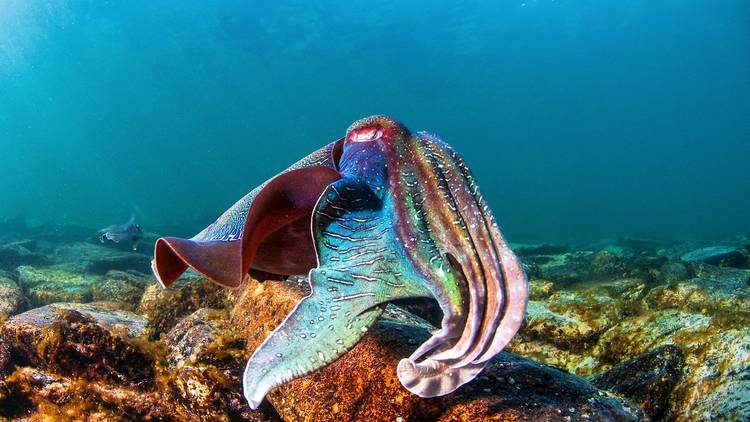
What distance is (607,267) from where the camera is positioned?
9.94 metres

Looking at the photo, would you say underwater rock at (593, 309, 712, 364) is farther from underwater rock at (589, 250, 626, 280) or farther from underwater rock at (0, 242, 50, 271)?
underwater rock at (0, 242, 50, 271)

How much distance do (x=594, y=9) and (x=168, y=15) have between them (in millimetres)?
67556

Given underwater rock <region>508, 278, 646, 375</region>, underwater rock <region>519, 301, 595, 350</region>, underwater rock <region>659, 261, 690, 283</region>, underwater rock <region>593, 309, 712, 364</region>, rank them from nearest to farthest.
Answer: underwater rock <region>593, 309, 712, 364</region>, underwater rock <region>508, 278, 646, 375</region>, underwater rock <region>519, 301, 595, 350</region>, underwater rock <region>659, 261, 690, 283</region>

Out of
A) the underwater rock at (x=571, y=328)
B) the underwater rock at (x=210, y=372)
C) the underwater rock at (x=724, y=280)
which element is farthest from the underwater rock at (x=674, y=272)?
the underwater rock at (x=210, y=372)

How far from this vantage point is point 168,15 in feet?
209

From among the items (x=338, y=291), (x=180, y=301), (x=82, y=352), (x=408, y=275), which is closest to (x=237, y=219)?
(x=338, y=291)

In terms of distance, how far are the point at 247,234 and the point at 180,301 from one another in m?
3.75

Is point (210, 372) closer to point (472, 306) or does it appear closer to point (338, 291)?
point (338, 291)

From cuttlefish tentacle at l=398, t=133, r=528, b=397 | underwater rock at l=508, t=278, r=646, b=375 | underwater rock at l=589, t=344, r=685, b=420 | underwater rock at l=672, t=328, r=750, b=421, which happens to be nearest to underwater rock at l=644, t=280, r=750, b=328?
underwater rock at l=508, t=278, r=646, b=375

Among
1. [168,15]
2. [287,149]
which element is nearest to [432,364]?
[168,15]

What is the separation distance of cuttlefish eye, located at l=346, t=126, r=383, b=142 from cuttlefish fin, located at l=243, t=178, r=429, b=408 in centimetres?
41

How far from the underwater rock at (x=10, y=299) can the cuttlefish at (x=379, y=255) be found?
6532 mm

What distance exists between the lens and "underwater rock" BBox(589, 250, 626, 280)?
9258 mm

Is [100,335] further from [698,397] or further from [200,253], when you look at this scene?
[698,397]
